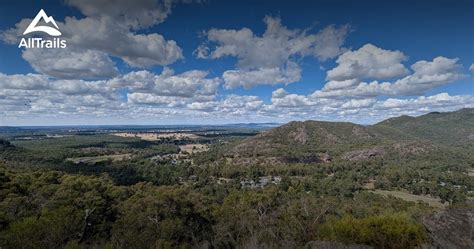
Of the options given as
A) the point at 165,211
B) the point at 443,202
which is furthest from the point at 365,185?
the point at 165,211

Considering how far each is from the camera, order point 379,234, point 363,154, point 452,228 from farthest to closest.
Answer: point 363,154
point 452,228
point 379,234

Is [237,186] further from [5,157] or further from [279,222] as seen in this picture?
[5,157]

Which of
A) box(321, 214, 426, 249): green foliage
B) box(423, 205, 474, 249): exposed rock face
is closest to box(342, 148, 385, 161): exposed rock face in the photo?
box(423, 205, 474, 249): exposed rock face

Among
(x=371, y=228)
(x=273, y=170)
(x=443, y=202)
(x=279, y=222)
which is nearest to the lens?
(x=371, y=228)

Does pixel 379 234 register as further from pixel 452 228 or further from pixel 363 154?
pixel 363 154

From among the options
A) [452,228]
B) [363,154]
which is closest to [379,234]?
[452,228]

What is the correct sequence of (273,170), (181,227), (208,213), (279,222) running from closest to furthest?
1. (181,227)
2. (279,222)
3. (208,213)
4. (273,170)

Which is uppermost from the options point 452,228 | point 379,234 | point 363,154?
point 379,234

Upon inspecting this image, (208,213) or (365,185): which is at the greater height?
(208,213)

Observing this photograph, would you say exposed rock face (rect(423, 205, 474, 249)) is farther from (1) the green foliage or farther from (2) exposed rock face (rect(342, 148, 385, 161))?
(2) exposed rock face (rect(342, 148, 385, 161))
